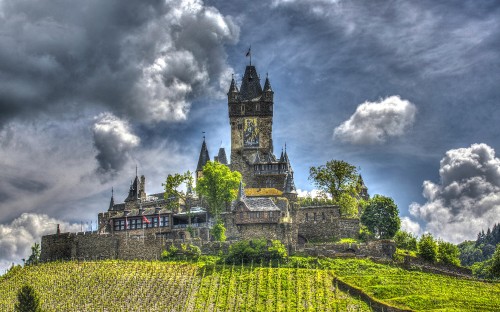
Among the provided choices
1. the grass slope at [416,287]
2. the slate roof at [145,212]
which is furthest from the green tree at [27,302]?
the slate roof at [145,212]

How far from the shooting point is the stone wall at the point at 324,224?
83688 mm

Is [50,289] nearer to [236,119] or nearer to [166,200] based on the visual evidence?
[166,200]

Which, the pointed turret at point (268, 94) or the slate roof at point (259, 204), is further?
the pointed turret at point (268, 94)

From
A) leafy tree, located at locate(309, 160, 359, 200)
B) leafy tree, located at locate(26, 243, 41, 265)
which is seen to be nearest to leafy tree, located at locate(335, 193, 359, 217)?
leafy tree, located at locate(309, 160, 359, 200)

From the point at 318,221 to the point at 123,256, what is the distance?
25.0 m

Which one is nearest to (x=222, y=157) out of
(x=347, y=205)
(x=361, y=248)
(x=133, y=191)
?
(x=133, y=191)

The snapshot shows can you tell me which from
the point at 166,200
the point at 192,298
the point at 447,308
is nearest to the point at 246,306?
the point at 192,298

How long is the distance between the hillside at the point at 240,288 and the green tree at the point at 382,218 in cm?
1383

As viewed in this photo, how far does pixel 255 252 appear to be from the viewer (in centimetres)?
7119

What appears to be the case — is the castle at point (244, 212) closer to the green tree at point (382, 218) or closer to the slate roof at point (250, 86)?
the slate roof at point (250, 86)

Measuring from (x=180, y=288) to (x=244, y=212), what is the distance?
17.4 metres

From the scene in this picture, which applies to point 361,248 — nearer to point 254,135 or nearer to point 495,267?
point 495,267

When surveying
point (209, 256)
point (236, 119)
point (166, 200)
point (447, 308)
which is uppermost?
point (236, 119)

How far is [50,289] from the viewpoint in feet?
226
